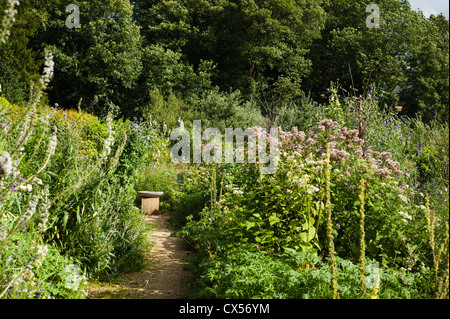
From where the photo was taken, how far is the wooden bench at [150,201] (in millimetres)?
6102

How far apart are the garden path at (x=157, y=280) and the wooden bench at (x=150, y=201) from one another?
1516 millimetres

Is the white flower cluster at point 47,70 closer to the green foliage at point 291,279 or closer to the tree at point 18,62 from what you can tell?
the green foliage at point 291,279

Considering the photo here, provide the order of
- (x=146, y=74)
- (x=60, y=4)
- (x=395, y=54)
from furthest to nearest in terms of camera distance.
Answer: (x=395, y=54)
(x=146, y=74)
(x=60, y=4)

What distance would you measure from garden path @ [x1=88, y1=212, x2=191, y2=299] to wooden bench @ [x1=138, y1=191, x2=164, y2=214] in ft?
4.97

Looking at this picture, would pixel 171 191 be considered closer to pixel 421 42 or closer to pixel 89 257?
pixel 89 257

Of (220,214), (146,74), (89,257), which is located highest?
(146,74)

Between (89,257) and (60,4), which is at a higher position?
(60,4)

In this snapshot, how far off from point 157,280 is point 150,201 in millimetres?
2728

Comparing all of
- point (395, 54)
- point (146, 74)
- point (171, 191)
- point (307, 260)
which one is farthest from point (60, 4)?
point (307, 260)

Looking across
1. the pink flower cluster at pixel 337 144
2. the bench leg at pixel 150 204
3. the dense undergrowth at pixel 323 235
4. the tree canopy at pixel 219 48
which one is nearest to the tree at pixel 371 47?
the tree canopy at pixel 219 48

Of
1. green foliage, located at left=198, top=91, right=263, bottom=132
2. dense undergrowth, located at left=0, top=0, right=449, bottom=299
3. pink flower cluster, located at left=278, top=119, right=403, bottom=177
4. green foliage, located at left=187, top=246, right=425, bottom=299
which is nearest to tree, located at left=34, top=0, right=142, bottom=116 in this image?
green foliage, located at left=198, top=91, right=263, bottom=132

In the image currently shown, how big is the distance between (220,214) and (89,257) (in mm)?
1319

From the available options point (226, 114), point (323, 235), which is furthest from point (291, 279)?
point (226, 114)

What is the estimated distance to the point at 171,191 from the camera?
22.2 ft
